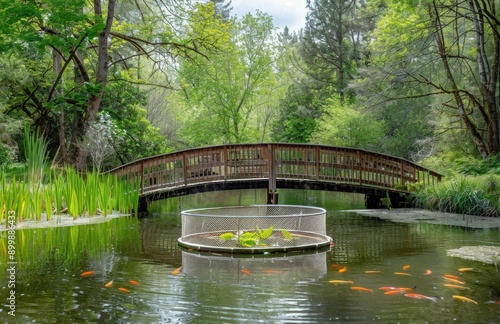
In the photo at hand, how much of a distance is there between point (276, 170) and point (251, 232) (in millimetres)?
8590

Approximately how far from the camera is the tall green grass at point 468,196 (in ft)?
45.5

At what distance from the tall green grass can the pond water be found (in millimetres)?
3854

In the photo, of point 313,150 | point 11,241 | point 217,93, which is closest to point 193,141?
point 217,93

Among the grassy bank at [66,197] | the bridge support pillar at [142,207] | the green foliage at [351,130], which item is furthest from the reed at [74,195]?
the green foliage at [351,130]

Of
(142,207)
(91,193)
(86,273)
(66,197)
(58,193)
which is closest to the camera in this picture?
(86,273)

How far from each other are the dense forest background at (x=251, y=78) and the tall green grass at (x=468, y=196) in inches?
90.5

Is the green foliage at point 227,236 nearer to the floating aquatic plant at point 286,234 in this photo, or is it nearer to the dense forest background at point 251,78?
the floating aquatic plant at point 286,234

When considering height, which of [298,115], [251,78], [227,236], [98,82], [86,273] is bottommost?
[86,273]

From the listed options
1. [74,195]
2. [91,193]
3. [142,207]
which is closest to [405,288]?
[74,195]

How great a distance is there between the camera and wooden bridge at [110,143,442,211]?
16.1 m

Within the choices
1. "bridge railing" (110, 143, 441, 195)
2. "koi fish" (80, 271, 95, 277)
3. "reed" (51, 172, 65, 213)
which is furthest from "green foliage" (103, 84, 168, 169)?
"koi fish" (80, 271, 95, 277)

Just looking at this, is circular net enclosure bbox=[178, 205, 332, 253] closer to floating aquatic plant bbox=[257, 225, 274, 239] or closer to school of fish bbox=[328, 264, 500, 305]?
floating aquatic plant bbox=[257, 225, 274, 239]

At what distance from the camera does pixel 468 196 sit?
14266 millimetres

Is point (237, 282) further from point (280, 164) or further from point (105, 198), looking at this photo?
point (280, 164)
